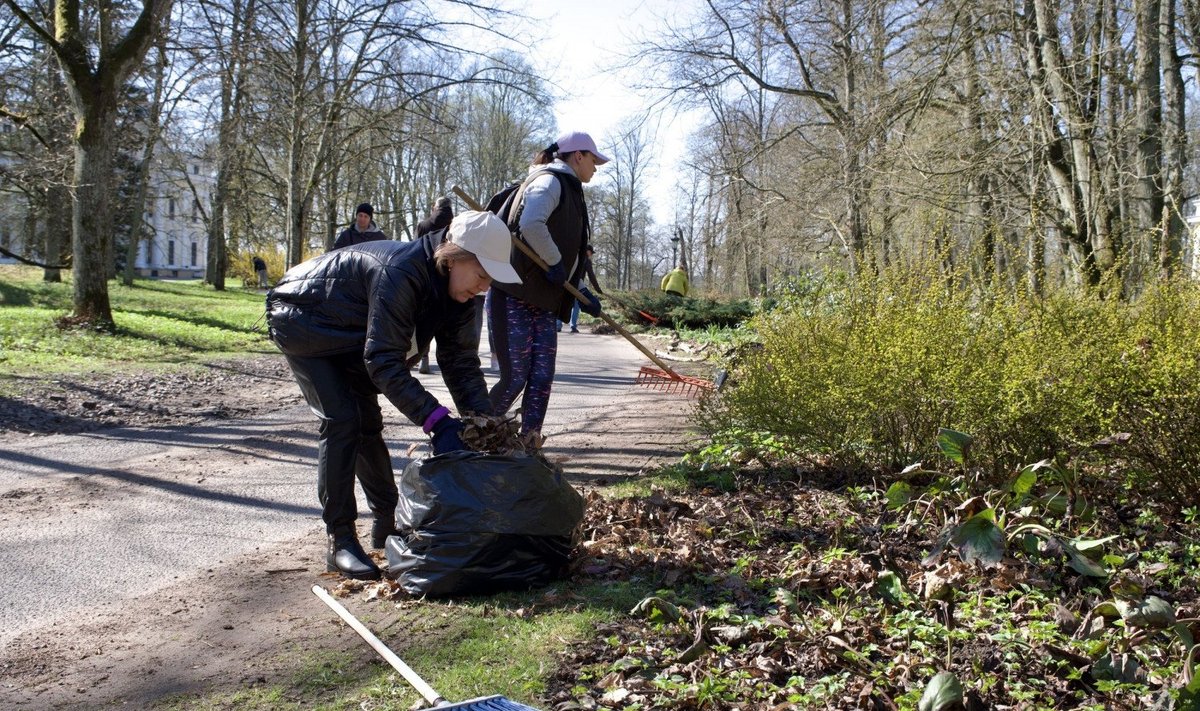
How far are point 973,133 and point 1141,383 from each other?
8.86m

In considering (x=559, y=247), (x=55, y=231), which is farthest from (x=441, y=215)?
(x=55, y=231)

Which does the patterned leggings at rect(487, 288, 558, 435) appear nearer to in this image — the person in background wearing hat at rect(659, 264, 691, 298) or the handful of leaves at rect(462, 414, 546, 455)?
the handful of leaves at rect(462, 414, 546, 455)

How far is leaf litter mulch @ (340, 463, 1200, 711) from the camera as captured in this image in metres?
2.82

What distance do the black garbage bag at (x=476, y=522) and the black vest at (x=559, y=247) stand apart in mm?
1741

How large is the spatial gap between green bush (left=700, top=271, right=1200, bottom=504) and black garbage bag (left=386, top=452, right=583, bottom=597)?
1.97 meters

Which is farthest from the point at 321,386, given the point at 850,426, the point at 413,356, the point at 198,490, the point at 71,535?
the point at 850,426

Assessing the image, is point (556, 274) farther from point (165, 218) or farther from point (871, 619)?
point (165, 218)

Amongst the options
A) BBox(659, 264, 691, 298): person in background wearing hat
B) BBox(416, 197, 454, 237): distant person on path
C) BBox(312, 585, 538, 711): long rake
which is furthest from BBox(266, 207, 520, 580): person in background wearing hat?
BBox(659, 264, 691, 298): person in background wearing hat

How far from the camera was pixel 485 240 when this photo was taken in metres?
3.70

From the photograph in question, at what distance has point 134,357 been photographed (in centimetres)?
1159

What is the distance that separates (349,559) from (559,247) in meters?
2.32

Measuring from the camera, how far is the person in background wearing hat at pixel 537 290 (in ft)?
17.6

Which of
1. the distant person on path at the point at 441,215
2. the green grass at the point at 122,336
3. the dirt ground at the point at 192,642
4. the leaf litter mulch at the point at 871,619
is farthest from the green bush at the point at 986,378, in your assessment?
the green grass at the point at 122,336

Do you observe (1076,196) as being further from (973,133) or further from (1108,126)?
(973,133)
